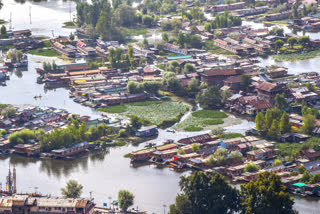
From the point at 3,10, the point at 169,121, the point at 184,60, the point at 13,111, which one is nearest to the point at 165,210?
the point at 169,121

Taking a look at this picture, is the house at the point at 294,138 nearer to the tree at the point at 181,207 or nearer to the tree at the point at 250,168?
the tree at the point at 250,168

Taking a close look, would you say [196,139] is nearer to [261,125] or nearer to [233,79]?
[261,125]

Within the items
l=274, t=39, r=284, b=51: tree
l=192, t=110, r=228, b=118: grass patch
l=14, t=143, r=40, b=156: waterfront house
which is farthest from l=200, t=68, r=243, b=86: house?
l=14, t=143, r=40, b=156: waterfront house

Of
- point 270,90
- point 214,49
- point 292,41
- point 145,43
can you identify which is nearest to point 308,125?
point 270,90

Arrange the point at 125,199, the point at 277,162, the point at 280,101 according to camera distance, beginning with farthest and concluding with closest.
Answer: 1. the point at 280,101
2. the point at 277,162
3. the point at 125,199

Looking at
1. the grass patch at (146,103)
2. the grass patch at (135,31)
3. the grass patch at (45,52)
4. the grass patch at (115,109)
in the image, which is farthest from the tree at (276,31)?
the grass patch at (115,109)

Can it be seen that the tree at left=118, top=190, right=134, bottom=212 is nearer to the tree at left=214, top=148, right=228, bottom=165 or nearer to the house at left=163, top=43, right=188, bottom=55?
the tree at left=214, top=148, right=228, bottom=165
